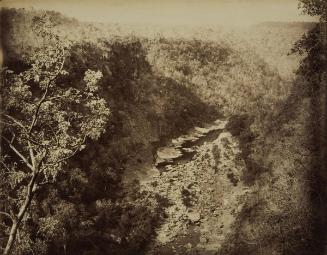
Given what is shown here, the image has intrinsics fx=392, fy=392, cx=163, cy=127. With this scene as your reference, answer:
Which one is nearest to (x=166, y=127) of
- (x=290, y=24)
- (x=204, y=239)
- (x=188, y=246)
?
(x=204, y=239)

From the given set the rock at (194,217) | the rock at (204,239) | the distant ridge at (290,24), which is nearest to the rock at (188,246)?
the rock at (204,239)

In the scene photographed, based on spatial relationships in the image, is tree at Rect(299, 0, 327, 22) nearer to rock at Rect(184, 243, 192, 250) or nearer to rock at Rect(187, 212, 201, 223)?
rock at Rect(187, 212, 201, 223)

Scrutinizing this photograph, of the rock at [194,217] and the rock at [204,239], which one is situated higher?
the rock at [194,217]

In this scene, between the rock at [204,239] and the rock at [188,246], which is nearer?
the rock at [188,246]

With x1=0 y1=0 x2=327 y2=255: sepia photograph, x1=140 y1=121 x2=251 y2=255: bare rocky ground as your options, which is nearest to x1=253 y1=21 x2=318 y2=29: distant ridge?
x1=0 y1=0 x2=327 y2=255: sepia photograph

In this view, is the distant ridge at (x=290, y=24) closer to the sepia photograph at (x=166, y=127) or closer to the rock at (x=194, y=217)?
the sepia photograph at (x=166, y=127)
